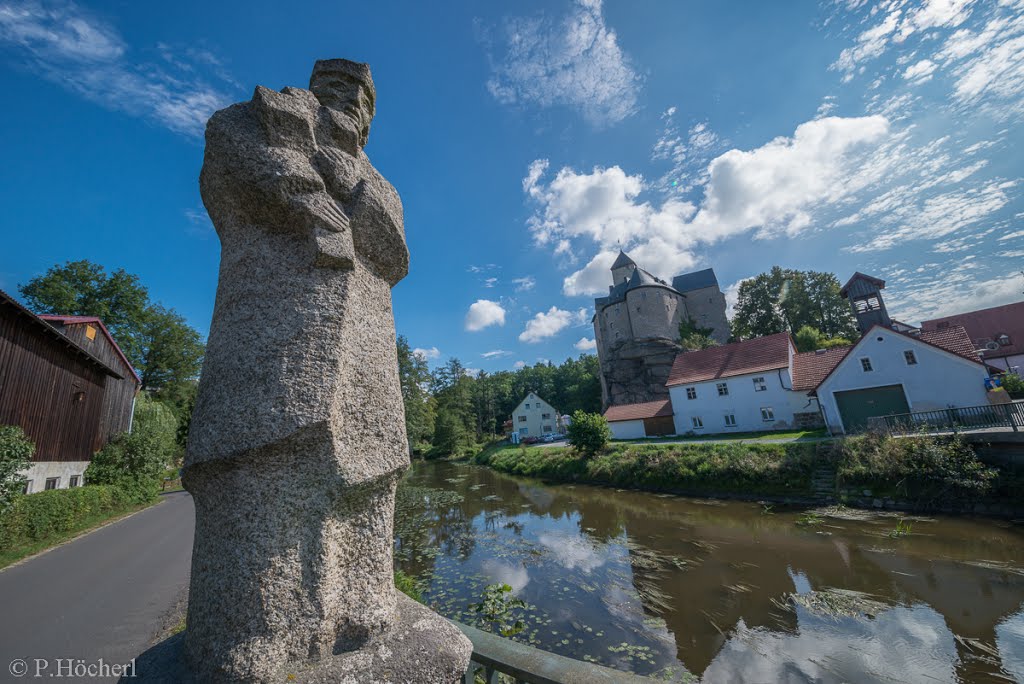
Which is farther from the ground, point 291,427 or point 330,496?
point 291,427

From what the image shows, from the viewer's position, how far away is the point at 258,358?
1.90 metres

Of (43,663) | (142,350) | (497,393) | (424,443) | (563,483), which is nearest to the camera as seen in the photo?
(43,663)

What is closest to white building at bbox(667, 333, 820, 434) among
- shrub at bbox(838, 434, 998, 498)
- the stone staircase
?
the stone staircase

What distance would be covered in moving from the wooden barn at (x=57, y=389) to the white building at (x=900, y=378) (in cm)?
2919

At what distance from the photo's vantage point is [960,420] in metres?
12.8

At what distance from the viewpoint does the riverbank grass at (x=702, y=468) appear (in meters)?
13.7

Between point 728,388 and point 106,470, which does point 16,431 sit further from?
point 728,388

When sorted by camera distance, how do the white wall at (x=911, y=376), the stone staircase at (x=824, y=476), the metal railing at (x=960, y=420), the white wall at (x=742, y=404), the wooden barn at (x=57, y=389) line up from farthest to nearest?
the white wall at (x=742, y=404) < the white wall at (x=911, y=376) < the stone staircase at (x=824, y=476) < the wooden barn at (x=57, y=389) < the metal railing at (x=960, y=420)

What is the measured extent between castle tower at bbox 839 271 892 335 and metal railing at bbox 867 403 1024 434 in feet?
20.8

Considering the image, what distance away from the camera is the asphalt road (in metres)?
4.43

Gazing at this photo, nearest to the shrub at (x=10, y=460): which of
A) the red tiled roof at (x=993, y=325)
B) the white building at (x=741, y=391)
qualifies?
the white building at (x=741, y=391)

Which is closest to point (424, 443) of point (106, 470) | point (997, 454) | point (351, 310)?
point (106, 470)

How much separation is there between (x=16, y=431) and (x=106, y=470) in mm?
7862

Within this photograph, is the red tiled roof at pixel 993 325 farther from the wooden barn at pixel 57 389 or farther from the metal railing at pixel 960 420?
the wooden barn at pixel 57 389
